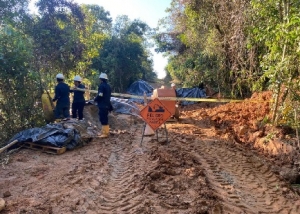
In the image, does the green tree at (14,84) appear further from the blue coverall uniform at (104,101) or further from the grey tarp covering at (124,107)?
the grey tarp covering at (124,107)

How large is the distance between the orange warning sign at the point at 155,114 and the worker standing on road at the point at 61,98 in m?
3.03

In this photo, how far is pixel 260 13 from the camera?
265 inches

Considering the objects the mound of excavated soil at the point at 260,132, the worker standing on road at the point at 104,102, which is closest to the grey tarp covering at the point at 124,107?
the mound of excavated soil at the point at 260,132

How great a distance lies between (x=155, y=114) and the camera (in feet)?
22.4

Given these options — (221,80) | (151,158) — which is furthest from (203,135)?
(221,80)

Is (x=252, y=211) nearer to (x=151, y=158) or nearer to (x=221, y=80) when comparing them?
(x=151, y=158)

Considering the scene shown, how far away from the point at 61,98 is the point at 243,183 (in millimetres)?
5998

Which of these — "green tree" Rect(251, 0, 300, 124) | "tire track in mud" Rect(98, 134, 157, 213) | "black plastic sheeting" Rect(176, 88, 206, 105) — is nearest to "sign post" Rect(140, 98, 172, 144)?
"tire track in mud" Rect(98, 134, 157, 213)

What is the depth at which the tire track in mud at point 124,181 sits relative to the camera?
3.64m

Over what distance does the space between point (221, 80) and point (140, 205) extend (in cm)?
1189

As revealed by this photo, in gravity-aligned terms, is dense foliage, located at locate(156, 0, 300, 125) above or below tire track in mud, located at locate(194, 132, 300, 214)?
above

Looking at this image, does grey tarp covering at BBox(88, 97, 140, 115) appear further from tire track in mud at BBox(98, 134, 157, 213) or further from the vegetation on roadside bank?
tire track in mud at BBox(98, 134, 157, 213)

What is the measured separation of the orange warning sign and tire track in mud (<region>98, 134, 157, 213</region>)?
0.73m

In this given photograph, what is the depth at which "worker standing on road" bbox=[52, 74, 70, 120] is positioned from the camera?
27.5 ft
